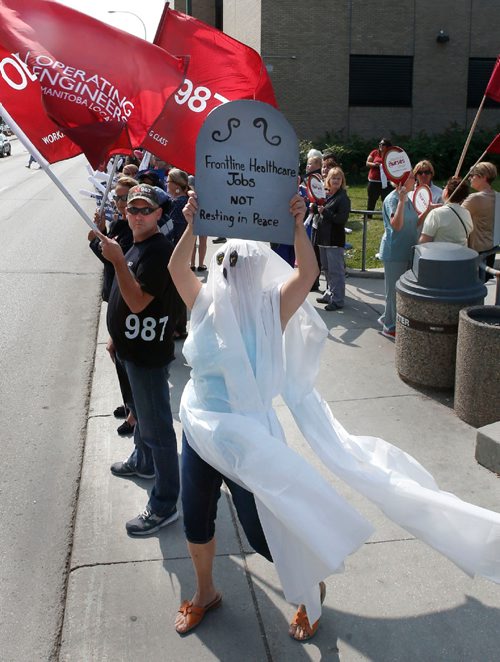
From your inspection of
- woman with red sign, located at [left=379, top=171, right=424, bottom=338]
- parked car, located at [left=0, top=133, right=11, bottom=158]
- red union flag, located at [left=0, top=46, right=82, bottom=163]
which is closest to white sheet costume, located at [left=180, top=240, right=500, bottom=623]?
red union flag, located at [left=0, top=46, right=82, bottom=163]

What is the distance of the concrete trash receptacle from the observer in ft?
18.0

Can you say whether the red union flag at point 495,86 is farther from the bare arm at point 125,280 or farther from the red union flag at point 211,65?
the bare arm at point 125,280

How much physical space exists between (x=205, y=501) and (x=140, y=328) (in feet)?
3.68

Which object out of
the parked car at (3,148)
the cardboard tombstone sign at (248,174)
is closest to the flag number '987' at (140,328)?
the cardboard tombstone sign at (248,174)

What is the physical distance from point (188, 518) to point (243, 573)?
2.25ft

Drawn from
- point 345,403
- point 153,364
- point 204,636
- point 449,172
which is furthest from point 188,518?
point 449,172

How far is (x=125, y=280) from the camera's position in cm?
384

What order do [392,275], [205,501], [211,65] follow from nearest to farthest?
[205,501] → [211,65] → [392,275]

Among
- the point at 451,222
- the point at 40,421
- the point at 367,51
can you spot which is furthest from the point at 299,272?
the point at 367,51

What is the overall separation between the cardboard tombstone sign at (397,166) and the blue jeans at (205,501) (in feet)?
15.1

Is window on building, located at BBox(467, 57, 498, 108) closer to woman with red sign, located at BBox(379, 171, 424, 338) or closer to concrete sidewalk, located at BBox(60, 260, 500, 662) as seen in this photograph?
woman with red sign, located at BBox(379, 171, 424, 338)

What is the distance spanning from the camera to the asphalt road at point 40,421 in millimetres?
3818

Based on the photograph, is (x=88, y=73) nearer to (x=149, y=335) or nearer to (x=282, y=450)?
(x=149, y=335)

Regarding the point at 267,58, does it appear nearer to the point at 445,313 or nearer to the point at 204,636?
the point at 445,313
